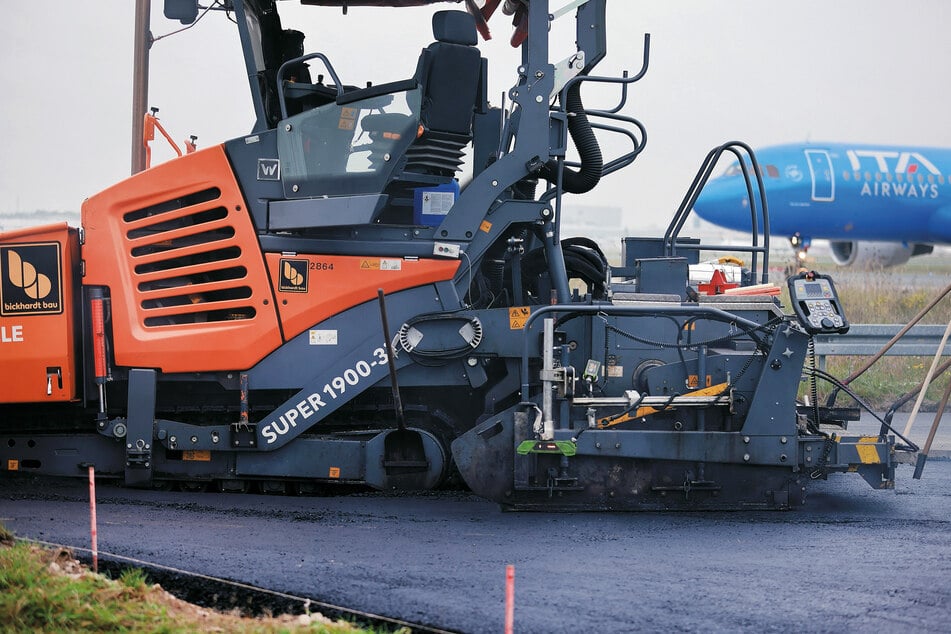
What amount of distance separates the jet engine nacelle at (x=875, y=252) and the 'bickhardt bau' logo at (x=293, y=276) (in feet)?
62.3

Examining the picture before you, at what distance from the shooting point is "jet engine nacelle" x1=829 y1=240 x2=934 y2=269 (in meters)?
23.1

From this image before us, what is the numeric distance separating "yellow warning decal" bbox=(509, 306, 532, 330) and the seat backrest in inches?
43.0


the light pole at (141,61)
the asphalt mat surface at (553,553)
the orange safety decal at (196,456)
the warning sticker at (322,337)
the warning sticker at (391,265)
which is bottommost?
the asphalt mat surface at (553,553)

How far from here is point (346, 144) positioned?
237 inches

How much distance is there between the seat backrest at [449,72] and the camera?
6.02 m

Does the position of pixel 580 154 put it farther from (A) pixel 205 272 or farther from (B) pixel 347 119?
(A) pixel 205 272

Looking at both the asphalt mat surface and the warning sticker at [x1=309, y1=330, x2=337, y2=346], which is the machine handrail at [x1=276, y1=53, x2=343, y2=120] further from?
the asphalt mat surface

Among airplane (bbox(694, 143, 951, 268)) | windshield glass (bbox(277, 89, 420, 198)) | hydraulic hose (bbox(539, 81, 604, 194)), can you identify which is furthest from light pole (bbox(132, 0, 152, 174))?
airplane (bbox(694, 143, 951, 268))

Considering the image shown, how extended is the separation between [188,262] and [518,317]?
1974 millimetres

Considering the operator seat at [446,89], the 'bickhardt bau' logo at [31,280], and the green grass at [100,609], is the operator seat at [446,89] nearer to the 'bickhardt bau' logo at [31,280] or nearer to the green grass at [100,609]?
the 'bickhardt bau' logo at [31,280]

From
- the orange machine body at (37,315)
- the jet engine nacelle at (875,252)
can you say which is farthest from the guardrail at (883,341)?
the jet engine nacelle at (875,252)

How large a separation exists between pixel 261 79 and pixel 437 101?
1.08 metres

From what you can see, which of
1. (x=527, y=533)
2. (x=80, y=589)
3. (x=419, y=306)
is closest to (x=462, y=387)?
(x=419, y=306)

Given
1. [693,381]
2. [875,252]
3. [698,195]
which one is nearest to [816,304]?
[693,381]
